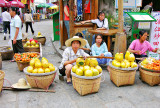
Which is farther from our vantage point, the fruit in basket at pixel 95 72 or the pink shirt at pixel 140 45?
the pink shirt at pixel 140 45

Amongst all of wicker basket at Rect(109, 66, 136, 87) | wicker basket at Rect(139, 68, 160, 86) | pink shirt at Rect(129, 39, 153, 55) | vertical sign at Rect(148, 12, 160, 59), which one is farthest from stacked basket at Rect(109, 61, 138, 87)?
vertical sign at Rect(148, 12, 160, 59)

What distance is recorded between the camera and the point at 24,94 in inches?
142

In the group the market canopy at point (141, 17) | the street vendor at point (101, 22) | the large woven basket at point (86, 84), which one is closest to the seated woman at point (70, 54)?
the large woven basket at point (86, 84)

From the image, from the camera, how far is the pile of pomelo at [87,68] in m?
3.38

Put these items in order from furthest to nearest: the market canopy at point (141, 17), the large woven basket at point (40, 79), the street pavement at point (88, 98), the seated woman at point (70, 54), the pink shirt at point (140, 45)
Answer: the market canopy at point (141, 17), the pink shirt at point (140, 45), the seated woman at point (70, 54), the large woven basket at point (40, 79), the street pavement at point (88, 98)

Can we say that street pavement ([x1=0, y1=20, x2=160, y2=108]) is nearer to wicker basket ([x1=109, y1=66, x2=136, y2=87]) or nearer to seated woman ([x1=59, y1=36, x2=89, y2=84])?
wicker basket ([x1=109, y1=66, x2=136, y2=87])

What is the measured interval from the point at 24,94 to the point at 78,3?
18.5 feet

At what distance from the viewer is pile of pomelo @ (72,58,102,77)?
3.38 m

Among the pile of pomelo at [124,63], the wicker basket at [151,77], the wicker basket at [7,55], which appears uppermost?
the pile of pomelo at [124,63]

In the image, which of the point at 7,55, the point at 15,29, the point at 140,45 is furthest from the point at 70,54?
the point at 7,55

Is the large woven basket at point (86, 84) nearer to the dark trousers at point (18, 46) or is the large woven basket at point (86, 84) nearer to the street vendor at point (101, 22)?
the street vendor at point (101, 22)

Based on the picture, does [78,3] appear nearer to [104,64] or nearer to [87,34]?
[87,34]

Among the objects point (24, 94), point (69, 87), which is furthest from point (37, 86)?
point (69, 87)

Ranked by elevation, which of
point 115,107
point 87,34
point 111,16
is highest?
point 111,16
